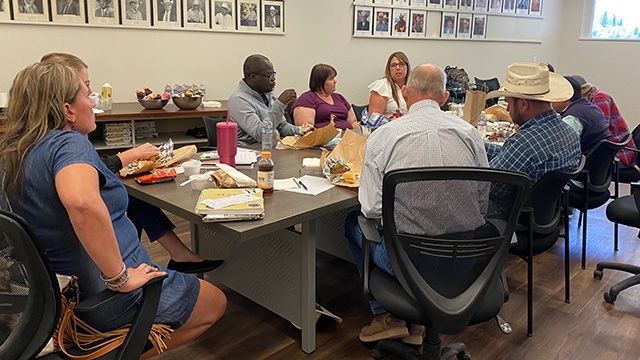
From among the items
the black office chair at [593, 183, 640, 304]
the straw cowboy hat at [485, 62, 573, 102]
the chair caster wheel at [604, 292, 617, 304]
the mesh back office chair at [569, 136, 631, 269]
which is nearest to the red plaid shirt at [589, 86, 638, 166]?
the mesh back office chair at [569, 136, 631, 269]

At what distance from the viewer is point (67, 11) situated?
400 cm

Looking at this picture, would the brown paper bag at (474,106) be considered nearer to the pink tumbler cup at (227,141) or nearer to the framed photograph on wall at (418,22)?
the pink tumbler cup at (227,141)

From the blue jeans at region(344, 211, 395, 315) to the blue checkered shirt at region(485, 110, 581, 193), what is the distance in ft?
2.36

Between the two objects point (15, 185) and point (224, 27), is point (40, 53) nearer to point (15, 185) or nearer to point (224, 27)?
point (224, 27)

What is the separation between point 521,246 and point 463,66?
5.39 m

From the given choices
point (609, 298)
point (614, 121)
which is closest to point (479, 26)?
point (614, 121)

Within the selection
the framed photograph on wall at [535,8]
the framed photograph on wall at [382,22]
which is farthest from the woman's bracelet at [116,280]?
the framed photograph on wall at [535,8]

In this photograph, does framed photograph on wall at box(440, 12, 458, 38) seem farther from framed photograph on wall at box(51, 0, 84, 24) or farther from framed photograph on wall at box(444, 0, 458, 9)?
framed photograph on wall at box(51, 0, 84, 24)

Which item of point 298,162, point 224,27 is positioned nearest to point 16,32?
point 224,27

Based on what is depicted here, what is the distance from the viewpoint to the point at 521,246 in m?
2.40

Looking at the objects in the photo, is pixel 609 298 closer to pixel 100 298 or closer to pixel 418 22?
pixel 100 298

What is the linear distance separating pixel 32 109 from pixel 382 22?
5.17m

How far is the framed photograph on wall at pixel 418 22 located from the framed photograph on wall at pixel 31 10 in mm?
4169

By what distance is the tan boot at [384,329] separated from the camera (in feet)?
7.48
